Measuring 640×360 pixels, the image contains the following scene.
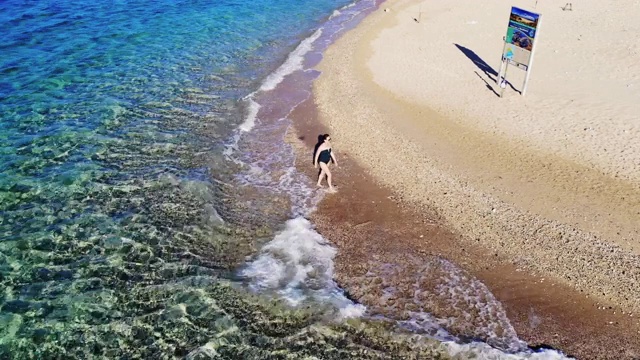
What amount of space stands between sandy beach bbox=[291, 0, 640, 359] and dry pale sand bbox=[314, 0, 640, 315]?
54 millimetres

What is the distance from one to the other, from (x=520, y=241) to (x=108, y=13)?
33835 mm

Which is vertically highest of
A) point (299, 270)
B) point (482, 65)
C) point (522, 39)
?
point (522, 39)

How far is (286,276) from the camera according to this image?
41.2 feet

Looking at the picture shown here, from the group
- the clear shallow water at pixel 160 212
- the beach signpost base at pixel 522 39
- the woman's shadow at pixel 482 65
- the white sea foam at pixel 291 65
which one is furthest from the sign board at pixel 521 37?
the white sea foam at pixel 291 65

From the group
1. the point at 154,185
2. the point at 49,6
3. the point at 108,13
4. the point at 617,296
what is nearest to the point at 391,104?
the point at 154,185

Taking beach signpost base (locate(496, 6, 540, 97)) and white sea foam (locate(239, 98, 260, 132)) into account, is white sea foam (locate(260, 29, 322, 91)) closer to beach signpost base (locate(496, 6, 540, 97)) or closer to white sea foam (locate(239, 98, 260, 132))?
white sea foam (locate(239, 98, 260, 132))

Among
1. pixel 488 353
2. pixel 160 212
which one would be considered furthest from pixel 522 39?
pixel 160 212

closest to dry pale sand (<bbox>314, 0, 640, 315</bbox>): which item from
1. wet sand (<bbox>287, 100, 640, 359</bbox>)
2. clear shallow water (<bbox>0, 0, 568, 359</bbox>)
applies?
wet sand (<bbox>287, 100, 640, 359</bbox>)

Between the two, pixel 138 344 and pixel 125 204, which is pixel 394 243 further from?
pixel 125 204

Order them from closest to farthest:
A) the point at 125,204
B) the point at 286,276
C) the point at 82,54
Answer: the point at 286,276 → the point at 125,204 → the point at 82,54

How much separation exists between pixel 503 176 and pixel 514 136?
294cm

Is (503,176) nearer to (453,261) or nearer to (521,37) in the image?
(453,261)

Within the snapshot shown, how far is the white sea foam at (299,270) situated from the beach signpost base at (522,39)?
13059 millimetres

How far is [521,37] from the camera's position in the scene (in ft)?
66.6
